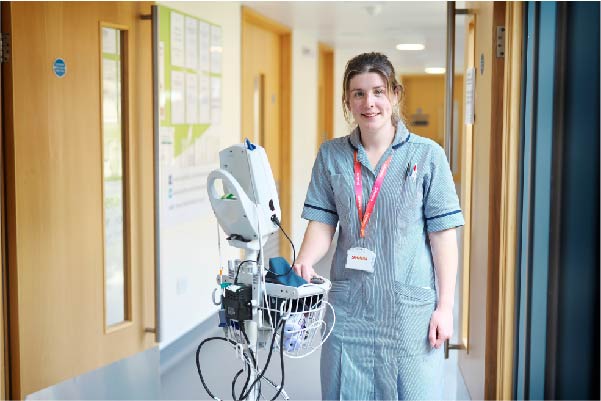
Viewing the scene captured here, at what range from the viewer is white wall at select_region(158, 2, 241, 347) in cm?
410

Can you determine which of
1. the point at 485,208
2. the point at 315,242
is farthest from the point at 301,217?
the point at 485,208

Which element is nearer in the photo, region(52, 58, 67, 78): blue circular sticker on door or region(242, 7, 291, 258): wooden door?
region(52, 58, 67, 78): blue circular sticker on door

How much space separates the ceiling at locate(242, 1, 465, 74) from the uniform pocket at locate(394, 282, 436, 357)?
347 centimetres

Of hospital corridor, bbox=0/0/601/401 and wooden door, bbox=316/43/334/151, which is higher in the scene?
wooden door, bbox=316/43/334/151

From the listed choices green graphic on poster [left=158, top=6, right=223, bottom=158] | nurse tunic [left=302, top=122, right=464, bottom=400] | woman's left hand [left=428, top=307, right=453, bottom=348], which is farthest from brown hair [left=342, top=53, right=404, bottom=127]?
green graphic on poster [left=158, top=6, right=223, bottom=158]

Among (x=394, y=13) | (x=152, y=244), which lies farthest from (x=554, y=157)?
(x=394, y=13)

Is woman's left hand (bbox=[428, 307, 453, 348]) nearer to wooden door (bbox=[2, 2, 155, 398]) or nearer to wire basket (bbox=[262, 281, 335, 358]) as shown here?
wire basket (bbox=[262, 281, 335, 358])

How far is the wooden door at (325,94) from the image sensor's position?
8.62 meters

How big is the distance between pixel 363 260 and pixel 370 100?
477mm

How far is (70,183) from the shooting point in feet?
9.78

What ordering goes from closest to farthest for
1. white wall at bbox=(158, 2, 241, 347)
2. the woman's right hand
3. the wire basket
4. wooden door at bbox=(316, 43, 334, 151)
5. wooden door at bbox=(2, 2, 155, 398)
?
the wire basket → the woman's right hand → wooden door at bbox=(2, 2, 155, 398) → white wall at bbox=(158, 2, 241, 347) → wooden door at bbox=(316, 43, 334, 151)

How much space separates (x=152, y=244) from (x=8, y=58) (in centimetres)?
135

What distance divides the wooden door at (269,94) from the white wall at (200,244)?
205mm

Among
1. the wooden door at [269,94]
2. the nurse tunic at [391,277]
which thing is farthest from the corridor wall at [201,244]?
the nurse tunic at [391,277]
